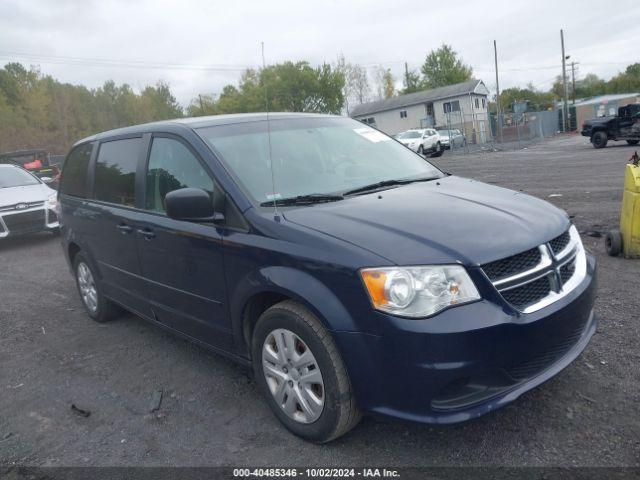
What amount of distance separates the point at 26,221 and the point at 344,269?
938 centimetres

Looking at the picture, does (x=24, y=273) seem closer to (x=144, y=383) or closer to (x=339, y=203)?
(x=144, y=383)

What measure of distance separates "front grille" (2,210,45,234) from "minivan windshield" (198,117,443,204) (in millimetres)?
7845

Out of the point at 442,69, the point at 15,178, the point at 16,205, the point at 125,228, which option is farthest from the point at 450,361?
the point at 442,69

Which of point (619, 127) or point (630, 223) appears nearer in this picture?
point (630, 223)

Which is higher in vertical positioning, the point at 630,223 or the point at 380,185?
the point at 380,185

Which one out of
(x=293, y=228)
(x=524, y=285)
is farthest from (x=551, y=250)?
(x=293, y=228)

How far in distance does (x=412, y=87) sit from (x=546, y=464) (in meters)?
79.4

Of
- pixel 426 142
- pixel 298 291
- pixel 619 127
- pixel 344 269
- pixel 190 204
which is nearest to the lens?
pixel 344 269

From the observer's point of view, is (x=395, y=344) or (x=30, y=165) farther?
(x=30, y=165)

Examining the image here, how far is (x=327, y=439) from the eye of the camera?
2.91 m

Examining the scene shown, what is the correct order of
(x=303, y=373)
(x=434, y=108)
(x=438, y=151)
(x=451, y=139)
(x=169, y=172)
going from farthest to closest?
(x=434, y=108)
(x=451, y=139)
(x=438, y=151)
(x=169, y=172)
(x=303, y=373)

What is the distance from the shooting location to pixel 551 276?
2.83 meters

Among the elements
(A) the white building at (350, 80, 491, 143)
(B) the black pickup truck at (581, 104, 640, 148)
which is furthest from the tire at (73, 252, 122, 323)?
(A) the white building at (350, 80, 491, 143)

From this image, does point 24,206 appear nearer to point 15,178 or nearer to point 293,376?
point 15,178
